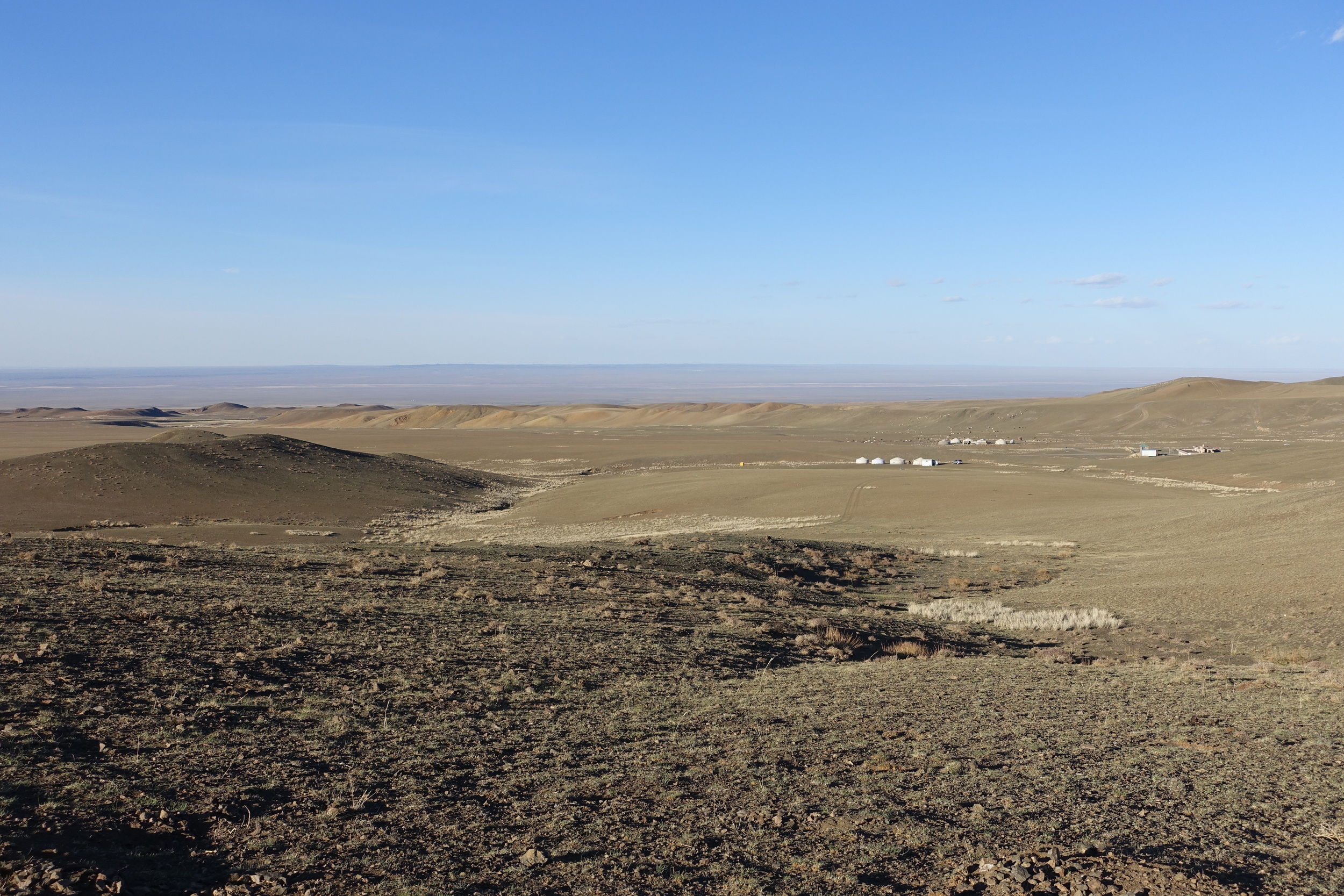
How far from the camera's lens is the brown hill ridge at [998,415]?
329 feet

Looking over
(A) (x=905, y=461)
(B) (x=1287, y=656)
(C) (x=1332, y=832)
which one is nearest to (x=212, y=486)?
(B) (x=1287, y=656)

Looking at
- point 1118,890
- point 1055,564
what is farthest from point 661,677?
point 1055,564

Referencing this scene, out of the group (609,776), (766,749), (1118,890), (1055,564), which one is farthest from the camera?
(1055,564)

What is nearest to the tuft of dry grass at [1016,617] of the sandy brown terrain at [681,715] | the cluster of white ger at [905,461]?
the sandy brown terrain at [681,715]

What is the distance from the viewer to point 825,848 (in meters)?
6.21

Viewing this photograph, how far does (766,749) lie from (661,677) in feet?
10.3

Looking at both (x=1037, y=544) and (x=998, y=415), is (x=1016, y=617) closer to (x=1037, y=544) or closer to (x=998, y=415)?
(x=1037, y=544)

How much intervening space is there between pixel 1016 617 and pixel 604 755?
1199cm

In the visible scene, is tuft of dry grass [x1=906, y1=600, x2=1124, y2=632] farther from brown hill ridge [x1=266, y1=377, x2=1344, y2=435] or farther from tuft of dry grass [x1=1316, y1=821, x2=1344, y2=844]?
brown hill ridge [x1=266, y1=377, x2=1344, y2=435]

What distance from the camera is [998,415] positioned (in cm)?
11425

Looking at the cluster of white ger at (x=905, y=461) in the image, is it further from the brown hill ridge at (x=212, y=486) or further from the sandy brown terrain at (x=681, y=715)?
the sandy brown terrain at (x=681, y=715)

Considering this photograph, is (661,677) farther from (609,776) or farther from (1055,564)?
(1055,564)

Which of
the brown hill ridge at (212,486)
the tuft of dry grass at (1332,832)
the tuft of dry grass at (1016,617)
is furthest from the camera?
the brown hill ridge at (212,486)

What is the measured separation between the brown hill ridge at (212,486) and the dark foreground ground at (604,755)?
872 inches
